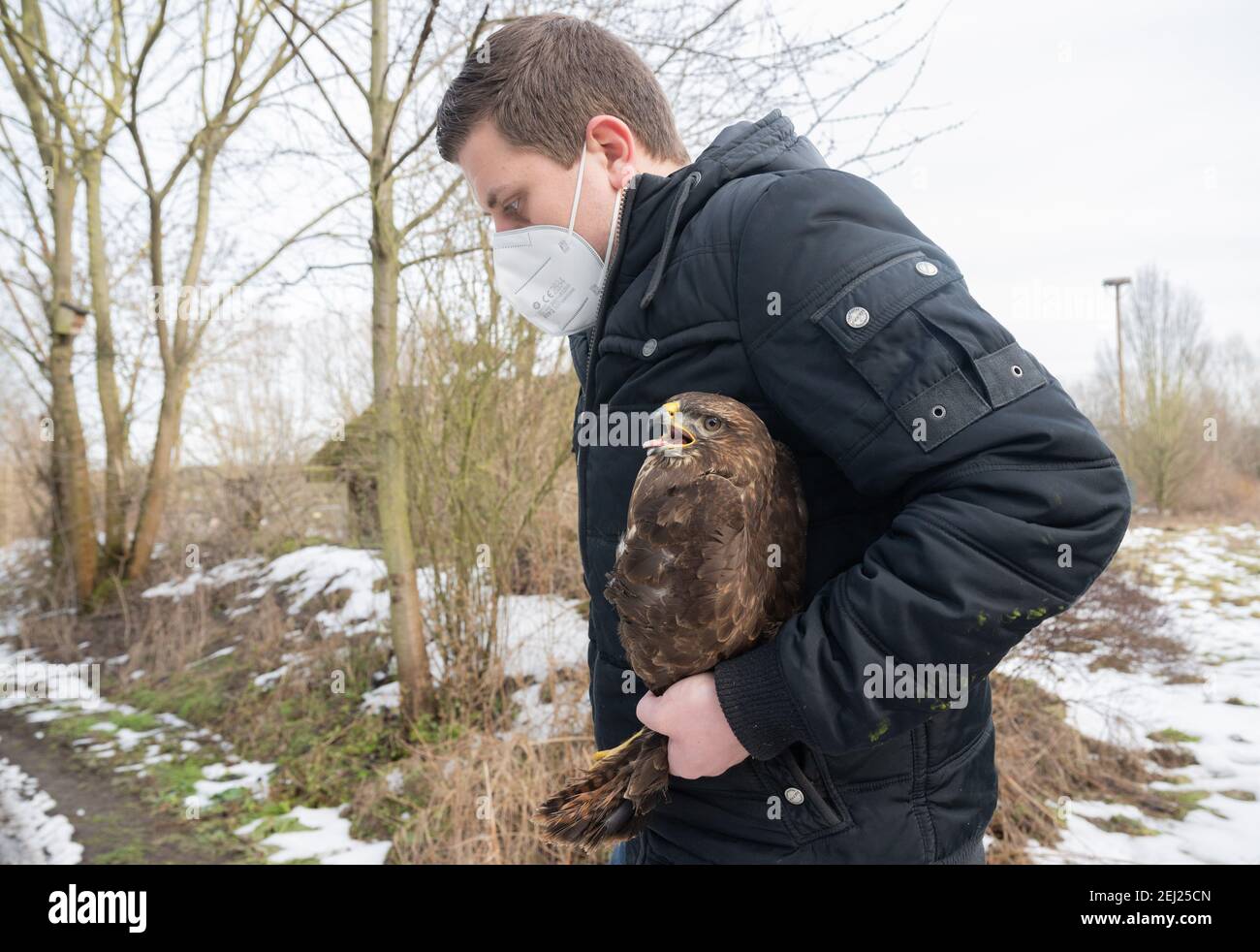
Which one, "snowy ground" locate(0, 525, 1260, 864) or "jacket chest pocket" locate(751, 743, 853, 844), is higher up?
"jacket chest pocket" locate(751, 743, 853, 844)

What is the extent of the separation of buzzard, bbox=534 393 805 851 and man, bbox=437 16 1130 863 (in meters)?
0.05

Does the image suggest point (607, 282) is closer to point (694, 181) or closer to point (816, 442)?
point (694, 181)

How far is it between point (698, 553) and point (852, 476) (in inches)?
9.5

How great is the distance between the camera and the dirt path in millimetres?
4520

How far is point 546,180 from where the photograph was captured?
1480 millimetres

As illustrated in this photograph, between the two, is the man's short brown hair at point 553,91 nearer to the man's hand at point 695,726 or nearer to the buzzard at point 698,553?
the buzzard at point 698,553

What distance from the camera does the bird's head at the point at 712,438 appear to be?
1.09 metres

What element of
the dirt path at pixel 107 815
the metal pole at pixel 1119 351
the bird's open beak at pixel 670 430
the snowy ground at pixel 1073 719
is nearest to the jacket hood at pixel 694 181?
the bird's open beak at pixel 670 430

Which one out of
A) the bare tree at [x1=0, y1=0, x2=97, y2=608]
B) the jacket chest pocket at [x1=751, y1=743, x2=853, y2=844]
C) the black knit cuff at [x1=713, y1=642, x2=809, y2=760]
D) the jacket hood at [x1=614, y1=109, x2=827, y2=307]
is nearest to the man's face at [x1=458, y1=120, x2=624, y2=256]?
the jacket hood at [x1=614, y1=109, x2=827, y2=307]

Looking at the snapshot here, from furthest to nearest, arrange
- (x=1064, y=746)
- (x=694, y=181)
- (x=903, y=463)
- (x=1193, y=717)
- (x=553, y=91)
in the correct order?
(x=1193, y=717) → (x=1064, y=746) → (x=553, y=91) → (x=694, y=181) → (x=903, y=463)

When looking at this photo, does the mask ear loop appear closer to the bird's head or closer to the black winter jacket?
the black winter jacket

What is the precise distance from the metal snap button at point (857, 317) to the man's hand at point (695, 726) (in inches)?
21.1

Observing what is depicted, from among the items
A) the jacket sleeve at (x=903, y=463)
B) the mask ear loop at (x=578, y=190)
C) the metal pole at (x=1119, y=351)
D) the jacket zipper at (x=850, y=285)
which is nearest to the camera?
the jacket sleeve at (x=903, y=463)

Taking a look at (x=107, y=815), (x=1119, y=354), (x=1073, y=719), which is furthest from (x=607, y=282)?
(x=1119, y=354)
